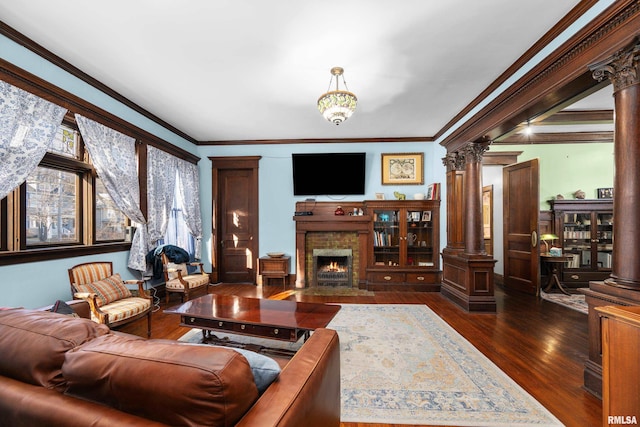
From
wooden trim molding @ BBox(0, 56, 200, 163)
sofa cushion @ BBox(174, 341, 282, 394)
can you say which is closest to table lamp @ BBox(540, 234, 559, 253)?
sofa cushion @ BBox(174, 341, 282, 394)

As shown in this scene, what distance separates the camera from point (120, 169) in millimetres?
3408

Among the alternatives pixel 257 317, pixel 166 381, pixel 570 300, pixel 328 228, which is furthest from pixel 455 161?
pixel 166 381

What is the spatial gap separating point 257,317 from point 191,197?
3.48 meters

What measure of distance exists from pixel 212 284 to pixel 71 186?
282cm

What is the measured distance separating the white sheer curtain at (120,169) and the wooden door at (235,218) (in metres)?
1.65

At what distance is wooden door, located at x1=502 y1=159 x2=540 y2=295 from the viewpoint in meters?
4.48

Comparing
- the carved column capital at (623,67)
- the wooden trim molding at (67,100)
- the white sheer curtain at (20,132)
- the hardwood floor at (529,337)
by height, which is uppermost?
the wooden trim molding at (67,100)

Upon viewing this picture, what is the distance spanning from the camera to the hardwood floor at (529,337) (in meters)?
1.91

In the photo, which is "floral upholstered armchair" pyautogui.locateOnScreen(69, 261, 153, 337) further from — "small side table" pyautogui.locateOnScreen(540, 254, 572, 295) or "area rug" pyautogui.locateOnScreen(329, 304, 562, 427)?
"small side table" pyautogui.locateOnScreen(540, 254, 572, 295)

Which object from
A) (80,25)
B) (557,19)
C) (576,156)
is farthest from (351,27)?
(576,156)

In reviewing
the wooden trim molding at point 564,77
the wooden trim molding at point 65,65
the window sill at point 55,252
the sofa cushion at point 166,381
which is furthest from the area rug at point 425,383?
the wooden trim molding at point 65,65

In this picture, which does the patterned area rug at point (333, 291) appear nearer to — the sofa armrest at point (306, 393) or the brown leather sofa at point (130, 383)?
the sofa armrest at point (306, 393)

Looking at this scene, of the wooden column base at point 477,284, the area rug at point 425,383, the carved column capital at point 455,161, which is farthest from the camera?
the carved column capital at point 455,161

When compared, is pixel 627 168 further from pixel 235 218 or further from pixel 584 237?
pixel 235 218
